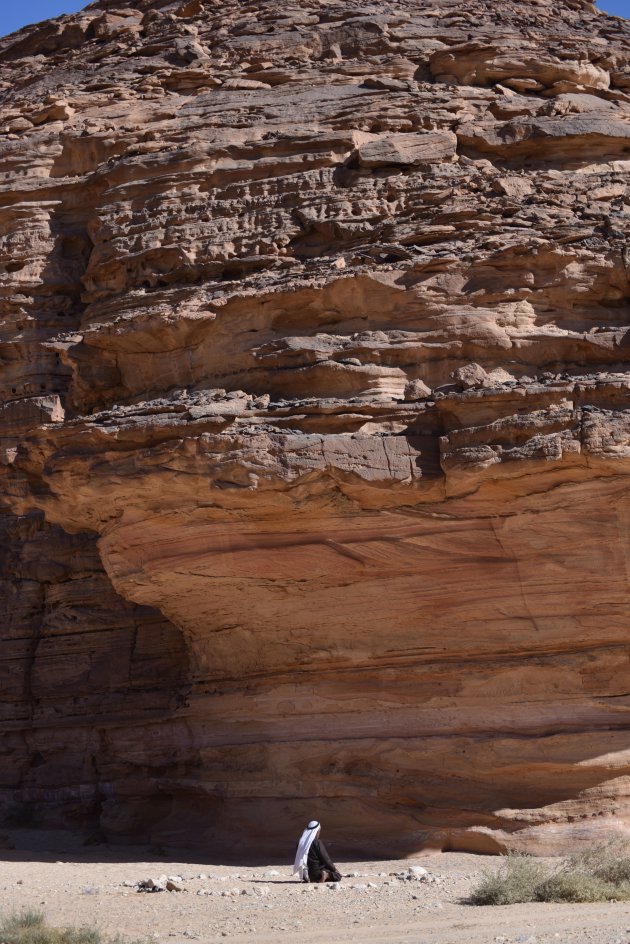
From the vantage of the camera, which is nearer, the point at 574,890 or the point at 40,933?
the point at 40,933

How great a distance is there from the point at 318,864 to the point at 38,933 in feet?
13.0

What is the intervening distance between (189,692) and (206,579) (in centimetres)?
217

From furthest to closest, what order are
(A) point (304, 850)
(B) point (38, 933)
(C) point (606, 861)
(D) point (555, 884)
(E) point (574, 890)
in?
(A) point (304, 850), (C) point (606, 861), (D) point (555, 884), (E) point (574, 890), (B) point (38, 933)

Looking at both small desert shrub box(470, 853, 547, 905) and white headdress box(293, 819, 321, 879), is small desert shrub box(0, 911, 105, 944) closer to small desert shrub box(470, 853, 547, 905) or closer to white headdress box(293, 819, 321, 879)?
white headdress box(293, 819, 321, 879)

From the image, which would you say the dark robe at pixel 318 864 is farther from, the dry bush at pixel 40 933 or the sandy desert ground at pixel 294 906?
the dry bush at pixel 40 933

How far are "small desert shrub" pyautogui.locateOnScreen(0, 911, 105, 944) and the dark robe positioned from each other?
313 centimetres

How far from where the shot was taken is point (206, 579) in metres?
15.4

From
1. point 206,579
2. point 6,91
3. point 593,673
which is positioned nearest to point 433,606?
point 593,673

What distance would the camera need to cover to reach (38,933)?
386 inches

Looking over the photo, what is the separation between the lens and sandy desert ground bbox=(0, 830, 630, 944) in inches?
397

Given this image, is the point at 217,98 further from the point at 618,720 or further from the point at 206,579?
the point at 618,720

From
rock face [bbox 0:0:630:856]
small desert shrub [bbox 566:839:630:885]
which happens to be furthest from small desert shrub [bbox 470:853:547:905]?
rock face [bbox 0:0:630:856]

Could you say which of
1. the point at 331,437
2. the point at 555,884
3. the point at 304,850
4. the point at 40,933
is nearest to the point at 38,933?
the point at 40,933

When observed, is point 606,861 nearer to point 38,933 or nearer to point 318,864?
point 318,864
